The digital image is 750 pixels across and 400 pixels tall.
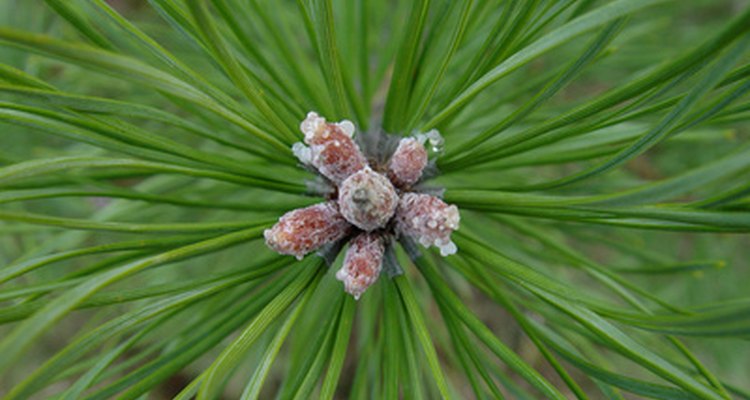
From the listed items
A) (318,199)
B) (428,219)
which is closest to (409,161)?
(428,219)

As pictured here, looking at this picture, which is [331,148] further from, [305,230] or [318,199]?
[318,199]

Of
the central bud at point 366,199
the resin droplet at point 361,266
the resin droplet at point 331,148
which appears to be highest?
the resin droplet at point 331,148

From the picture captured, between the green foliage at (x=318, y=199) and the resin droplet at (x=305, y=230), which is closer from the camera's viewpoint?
the green foliage at (x=318, y=199)

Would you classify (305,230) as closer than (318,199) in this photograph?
Yes

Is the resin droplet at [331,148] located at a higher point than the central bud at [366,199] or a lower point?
higher

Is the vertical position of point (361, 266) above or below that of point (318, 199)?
below
